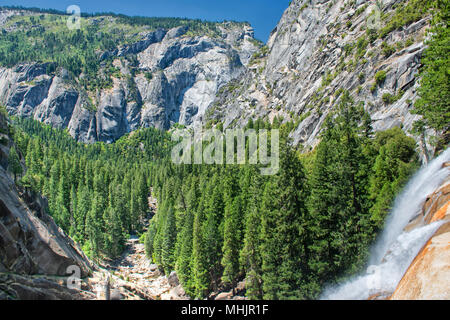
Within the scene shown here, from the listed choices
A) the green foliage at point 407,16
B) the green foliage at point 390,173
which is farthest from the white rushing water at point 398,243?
the green foliage at point 407,16

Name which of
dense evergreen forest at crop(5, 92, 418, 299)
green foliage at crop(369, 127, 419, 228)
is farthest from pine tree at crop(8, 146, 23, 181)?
green foliage at crop(369, 127, 419, 228)

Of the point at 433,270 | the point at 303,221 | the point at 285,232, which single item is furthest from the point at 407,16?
the point at 433,270

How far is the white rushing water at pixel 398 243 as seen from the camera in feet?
46.1

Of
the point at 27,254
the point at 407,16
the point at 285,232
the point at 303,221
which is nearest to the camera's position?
the point at 27,254

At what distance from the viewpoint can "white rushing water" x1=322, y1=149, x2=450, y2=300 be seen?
14.1 metres

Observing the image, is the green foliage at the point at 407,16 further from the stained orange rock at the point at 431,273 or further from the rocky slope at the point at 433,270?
the stained orange rock at the point at 431,273

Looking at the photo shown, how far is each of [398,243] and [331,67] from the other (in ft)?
252

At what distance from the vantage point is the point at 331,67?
82750 mm

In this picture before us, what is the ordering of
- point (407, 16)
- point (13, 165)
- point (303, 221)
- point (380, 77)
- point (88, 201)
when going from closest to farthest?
point (303, 221)
point (13, 165)
point (380, 77)
point (407, 16)
point (88, 201)

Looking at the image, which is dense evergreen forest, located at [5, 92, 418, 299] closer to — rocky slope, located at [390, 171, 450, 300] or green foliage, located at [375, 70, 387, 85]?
rocky slope, located at [390, 171, 450, 300]

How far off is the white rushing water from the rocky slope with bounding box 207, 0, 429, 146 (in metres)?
18.0

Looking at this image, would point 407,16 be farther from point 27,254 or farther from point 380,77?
point 27,254
